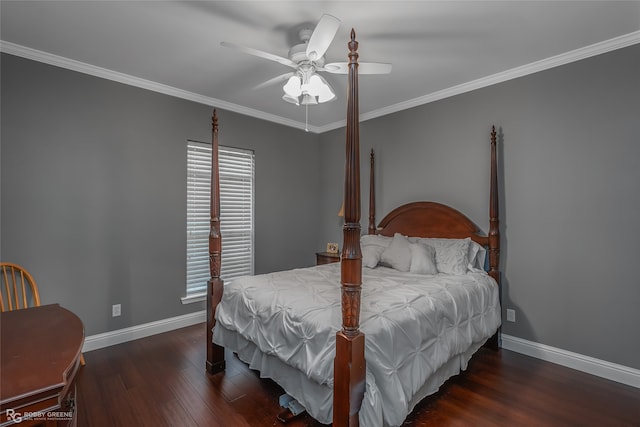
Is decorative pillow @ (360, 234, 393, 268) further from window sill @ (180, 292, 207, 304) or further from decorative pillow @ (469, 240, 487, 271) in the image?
window sill @ (180, 292, 207, 304)

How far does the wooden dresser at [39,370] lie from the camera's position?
83cm

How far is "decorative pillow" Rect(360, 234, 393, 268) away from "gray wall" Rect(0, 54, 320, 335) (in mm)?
2100

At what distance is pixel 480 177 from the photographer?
3254 mm

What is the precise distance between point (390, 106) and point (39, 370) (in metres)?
4.00

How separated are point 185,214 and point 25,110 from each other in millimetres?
1622

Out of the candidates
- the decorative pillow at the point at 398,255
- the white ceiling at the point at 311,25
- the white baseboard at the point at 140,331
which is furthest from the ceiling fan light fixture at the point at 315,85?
the white baseboard at the point at 140,331

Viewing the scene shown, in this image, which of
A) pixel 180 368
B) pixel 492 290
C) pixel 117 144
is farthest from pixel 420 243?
pixel 117 144

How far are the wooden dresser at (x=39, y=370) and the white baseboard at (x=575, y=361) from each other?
3.39 metres

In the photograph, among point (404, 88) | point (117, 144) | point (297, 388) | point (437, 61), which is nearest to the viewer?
point (297, 388)

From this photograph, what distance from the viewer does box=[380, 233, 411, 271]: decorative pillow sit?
311cm

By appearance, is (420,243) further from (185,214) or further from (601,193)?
(185,214)

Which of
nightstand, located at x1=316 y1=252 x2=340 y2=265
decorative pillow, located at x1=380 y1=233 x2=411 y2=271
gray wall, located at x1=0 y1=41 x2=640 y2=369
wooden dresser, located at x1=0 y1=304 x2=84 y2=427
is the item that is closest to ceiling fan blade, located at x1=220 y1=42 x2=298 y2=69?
wooden dresser, located at x1=0 y1=304 x2=84 y2=427

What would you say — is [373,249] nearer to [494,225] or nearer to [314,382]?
[494,225]

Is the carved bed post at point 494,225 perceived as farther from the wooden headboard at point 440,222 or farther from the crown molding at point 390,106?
the crown molding at point 390,106
